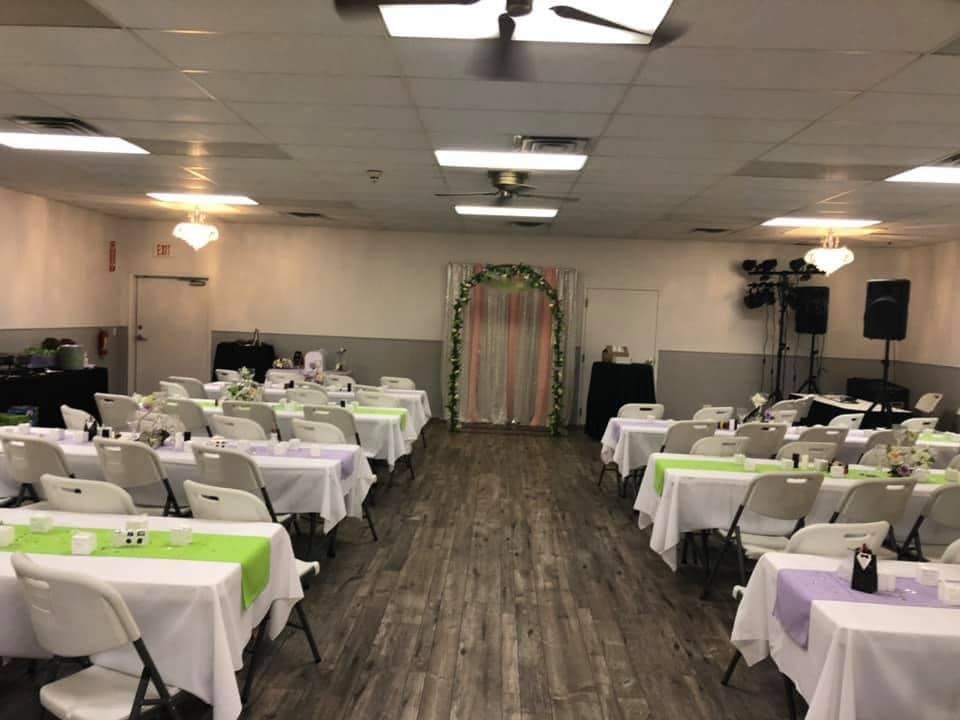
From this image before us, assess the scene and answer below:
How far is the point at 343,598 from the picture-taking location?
473cm

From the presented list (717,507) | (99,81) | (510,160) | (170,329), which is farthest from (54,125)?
(170,329)

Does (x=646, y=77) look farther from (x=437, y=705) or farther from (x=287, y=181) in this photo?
(x=287, y=181)

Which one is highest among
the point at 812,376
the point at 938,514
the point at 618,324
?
the point at 618,324

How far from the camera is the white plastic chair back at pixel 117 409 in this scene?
276 inches

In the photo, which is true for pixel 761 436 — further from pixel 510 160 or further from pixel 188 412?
pixel 188 412

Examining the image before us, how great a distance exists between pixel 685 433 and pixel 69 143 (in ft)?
19.9

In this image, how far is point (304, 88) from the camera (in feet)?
13.9

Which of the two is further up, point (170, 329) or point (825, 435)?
point (170, 329)

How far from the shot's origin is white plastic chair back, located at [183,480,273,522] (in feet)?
12.0

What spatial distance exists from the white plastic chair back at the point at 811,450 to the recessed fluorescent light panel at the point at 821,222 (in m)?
3.86

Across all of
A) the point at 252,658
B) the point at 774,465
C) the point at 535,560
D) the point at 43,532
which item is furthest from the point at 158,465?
the point at 774,465

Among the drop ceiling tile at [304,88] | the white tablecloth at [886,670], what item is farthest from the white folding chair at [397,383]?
the white tablecloth at [886,670]

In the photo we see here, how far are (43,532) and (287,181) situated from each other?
501cm

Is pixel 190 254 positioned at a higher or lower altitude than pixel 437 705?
higher
